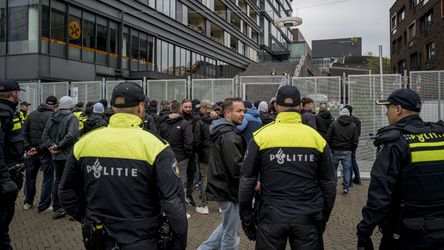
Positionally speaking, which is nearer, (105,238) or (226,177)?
(105,238)

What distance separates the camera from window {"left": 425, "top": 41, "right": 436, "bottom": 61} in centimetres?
2815

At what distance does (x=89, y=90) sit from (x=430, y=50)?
91.6ft

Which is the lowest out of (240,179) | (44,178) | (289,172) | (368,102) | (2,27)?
(44,178)

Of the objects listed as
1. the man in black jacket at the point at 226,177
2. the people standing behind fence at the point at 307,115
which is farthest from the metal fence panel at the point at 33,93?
the man in black jacket at the point at 226,177

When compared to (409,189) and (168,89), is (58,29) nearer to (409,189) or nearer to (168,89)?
(168,89)

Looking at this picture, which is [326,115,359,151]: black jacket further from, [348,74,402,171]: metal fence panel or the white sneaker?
[348,74,402,171]: metal fence panel

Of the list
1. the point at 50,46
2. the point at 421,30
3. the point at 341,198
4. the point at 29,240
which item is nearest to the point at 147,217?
the point at 29,240

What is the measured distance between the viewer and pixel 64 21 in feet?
63.5

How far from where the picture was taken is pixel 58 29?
19.1m

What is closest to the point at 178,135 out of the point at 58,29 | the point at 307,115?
the point at 307,115

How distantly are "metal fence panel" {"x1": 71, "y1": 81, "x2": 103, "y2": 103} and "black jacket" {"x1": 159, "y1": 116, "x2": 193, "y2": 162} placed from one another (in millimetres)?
9877

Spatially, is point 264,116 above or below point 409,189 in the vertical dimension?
above

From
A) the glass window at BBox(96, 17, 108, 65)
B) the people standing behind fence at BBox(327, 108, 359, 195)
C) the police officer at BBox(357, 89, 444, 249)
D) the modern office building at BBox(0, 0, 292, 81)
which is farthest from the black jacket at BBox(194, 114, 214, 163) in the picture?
the glass window at BBox(96, 17, 108, 65)

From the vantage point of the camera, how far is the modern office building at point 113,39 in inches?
725
